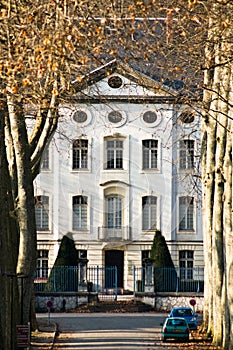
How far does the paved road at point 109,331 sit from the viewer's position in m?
31.9

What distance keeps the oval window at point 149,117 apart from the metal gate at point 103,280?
8497 millimetres

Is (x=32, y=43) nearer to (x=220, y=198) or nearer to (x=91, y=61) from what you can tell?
(x=91, y=61)

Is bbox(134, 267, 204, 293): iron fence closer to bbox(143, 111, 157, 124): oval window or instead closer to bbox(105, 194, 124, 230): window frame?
bbox(105, 194, 124, 230): window frame

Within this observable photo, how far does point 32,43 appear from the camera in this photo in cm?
1684

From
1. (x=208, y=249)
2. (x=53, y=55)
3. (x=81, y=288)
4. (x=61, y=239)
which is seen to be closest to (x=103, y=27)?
(x=53, y=55)

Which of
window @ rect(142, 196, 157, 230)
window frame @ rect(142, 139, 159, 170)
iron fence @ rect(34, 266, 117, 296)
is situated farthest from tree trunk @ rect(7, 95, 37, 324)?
window frame @ rect(142, 139, 159, 170)

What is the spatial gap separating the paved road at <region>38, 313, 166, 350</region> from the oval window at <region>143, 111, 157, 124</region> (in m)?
13.4

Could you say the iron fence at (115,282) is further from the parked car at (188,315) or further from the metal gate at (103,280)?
the parked car at (188,315)

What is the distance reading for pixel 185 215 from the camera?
202 ft

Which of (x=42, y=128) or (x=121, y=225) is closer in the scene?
(x=42, y=128)

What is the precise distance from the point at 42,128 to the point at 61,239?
1201 inches

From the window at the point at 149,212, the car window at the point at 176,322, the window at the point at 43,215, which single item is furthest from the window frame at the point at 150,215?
the car window at the point at 176,322

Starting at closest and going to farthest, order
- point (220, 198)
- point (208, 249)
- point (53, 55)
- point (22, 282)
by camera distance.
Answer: point (53, 55) < point (22, 282) < point (220, 198) < point (208, 249)

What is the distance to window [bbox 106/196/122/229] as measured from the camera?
61.0m
